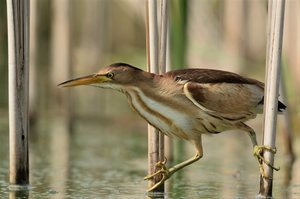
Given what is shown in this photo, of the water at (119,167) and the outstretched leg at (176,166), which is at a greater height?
the outstretched leg at (176,166)

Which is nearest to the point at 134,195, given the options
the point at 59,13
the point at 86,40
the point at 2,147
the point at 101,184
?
the point at 101,184

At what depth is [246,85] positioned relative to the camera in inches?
221

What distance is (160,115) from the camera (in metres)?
5.36

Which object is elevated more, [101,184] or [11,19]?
[11,19]

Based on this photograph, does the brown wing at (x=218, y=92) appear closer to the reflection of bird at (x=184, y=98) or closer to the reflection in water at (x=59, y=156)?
the reflection of bird at (x=184, y=98)

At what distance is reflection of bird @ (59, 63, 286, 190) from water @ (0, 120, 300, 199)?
0.71m

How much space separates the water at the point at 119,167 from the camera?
629 cm

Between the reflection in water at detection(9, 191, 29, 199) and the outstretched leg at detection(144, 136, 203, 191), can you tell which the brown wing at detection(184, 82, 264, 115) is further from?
the reflection in water at detection(9, 191, 29, 199)

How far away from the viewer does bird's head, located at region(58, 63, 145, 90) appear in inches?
208

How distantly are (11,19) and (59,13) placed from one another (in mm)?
5040

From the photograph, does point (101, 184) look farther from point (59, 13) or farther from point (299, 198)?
point (59, 13)

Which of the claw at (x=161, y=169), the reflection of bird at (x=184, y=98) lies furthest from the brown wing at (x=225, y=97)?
the claw at (x=161, y=169)

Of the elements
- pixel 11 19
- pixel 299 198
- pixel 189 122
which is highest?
pixel 11 19

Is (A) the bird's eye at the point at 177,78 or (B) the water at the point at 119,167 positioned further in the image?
(B) the water at the point at 119,167
